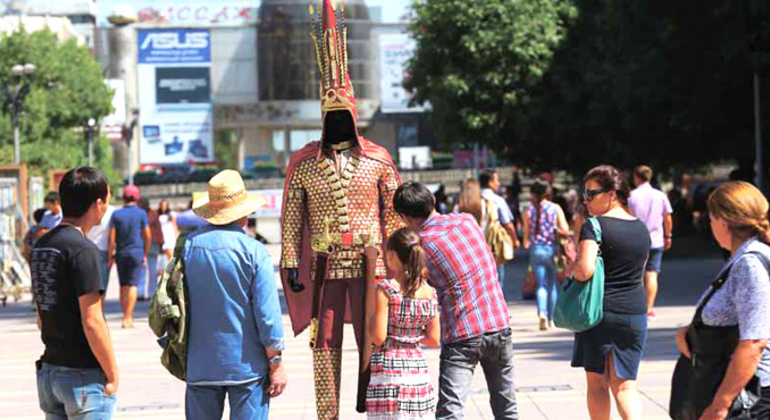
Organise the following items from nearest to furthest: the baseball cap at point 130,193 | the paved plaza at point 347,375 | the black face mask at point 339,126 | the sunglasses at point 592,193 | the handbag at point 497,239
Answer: the sunglasses at point 592,193
the black face mask at point 339,126
the paved plaza at point 347,375
the handbag at point 497,239
the baseball cap at point 130,193

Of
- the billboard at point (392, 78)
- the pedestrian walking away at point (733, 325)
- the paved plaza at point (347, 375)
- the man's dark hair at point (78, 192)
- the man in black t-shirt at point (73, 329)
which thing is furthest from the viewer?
the billboard at point (392, 78)

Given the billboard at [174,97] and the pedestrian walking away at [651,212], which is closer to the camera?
the pedestrian walking away at [651,212]

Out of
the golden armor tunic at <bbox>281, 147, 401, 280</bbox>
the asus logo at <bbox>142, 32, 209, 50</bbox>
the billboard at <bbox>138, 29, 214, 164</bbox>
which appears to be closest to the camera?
the golden armor tunic at <bbox>281, 147, 401, 280</bbox>

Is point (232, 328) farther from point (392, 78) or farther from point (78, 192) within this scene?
point (392, 78)

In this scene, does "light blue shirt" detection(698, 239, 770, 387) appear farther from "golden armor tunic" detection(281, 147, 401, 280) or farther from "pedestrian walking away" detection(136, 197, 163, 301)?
"pedestrian walking away" detection(136, 197, 163, 301)

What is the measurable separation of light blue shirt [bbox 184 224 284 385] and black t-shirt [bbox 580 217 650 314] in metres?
1.92

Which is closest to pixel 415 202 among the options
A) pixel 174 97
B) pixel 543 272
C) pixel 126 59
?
pixel 543 272

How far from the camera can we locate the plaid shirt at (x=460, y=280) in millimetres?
8109

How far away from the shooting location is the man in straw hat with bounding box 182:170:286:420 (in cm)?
687

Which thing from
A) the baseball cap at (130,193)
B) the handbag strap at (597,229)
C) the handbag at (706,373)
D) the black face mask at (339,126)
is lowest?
the baseball cap at (130,193)

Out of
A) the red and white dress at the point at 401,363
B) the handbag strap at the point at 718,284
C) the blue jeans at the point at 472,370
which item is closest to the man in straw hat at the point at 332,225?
the blue jeans at the point at 472,370

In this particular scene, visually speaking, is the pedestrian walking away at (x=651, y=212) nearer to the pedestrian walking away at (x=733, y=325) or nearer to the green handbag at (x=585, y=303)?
the green handbag at (x=585, y=303)

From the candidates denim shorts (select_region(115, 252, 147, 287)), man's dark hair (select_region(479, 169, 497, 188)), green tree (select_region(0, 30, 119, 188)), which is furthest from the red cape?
green tree (select_region(0, 30, 119, 188))

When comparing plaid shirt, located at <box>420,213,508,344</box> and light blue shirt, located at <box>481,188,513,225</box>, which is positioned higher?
plaid shirt, located at <box>420,213,508,344</box>
